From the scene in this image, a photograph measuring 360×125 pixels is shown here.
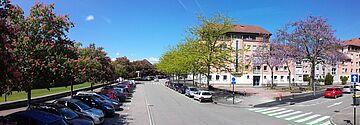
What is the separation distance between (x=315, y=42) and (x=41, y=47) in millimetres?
39566

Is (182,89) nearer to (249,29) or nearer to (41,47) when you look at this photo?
(41,47)

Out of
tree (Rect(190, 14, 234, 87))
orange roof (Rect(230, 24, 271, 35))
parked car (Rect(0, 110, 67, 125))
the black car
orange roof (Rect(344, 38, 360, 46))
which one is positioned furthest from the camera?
orange roof (Rect(344, 38, 360, 46))

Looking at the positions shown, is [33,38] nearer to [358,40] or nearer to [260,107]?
[260,107]

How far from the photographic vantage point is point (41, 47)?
1324 centimetres

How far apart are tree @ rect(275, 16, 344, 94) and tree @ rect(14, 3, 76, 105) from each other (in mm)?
37009

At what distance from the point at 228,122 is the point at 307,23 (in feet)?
102

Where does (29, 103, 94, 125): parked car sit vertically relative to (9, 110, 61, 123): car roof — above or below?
below

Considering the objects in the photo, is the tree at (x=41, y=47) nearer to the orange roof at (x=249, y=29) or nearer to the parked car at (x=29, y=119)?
the parked car at (x=29, y=119)

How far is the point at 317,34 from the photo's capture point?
1625 inches

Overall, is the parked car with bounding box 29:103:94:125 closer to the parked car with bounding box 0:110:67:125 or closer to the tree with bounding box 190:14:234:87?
the parked car with bounding box 0:110:67:125

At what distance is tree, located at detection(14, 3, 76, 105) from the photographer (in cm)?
1262

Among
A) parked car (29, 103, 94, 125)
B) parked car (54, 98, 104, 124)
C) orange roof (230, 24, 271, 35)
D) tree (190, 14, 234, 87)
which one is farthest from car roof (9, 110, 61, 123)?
orange roof (230, 24, 271, 35)

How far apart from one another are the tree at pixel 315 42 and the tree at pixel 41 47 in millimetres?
37009

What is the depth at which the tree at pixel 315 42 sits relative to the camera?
41344 millimetres
